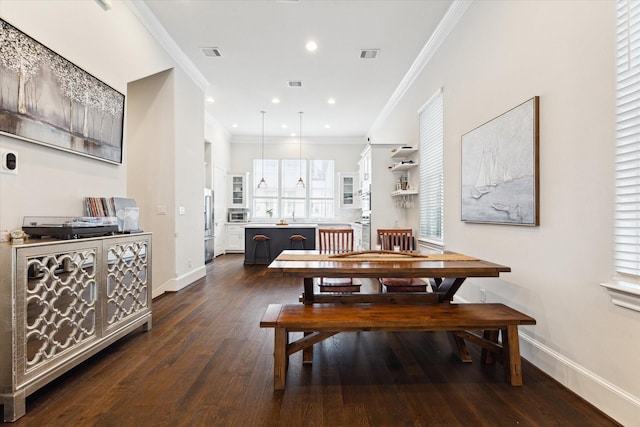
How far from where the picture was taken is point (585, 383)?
181 centimetres

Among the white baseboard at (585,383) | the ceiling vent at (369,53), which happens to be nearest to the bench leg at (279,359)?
the white baseboard at (585,383)

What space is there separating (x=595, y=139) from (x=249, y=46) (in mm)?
3951

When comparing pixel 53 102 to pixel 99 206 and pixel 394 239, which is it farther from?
pixel 394 239

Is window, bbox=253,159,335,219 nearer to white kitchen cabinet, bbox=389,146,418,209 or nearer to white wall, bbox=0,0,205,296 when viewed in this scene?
white wall, bbox=0,0,205,296

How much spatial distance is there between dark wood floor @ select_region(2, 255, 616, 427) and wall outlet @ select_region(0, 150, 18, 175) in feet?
4.69

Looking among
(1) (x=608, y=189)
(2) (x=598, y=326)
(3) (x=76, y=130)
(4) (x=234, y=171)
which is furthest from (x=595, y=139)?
(4) (x=234, y=171)

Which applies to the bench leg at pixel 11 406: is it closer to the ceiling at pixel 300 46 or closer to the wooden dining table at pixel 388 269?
the wooden dining table at pixel 388 269

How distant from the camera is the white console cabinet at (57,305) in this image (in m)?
1.64

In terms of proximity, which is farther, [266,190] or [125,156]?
[266,190]

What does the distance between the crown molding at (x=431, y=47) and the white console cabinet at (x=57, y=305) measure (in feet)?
13.0

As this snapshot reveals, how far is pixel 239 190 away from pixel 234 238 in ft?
4.60

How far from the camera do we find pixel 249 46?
4.14 meters

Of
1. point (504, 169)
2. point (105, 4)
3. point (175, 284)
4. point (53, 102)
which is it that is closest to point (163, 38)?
point (105, 4)

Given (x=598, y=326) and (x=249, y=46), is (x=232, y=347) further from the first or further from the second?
(x=249, y=46)
